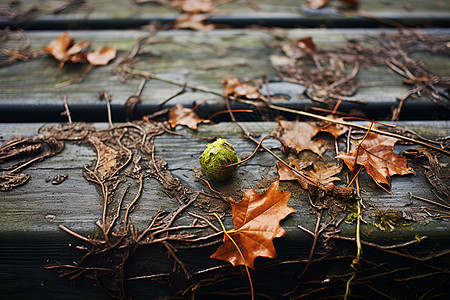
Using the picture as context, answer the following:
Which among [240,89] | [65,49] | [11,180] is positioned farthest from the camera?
[65,49]

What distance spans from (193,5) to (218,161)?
1.43m

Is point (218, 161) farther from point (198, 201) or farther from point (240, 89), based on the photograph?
point (240, 89)

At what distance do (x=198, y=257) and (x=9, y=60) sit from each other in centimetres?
143

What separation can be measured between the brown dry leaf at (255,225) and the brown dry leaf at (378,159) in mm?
285

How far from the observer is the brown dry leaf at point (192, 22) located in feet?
5.63

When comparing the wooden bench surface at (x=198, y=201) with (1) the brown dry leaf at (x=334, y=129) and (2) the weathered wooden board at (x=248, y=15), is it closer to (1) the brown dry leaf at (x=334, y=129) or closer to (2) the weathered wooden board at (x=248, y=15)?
(1) the brown dry leaf at (x=334, y=129)

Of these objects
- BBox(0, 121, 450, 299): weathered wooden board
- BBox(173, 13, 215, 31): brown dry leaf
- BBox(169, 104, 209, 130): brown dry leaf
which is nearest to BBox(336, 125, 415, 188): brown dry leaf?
BBox(0, 121, 450, 299): weathered wooden board

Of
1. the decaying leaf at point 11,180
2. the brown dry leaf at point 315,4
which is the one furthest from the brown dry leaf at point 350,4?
the decaying leaf at point 11,180

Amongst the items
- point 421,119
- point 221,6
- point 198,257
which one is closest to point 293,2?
point 221,6

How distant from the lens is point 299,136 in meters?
1.06

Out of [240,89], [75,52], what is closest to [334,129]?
[240,89]

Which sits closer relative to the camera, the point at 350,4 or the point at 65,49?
the point at 65,49

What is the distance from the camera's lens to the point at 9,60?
142 centimetres

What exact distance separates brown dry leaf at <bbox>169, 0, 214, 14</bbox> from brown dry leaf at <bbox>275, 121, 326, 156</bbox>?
1.15m
